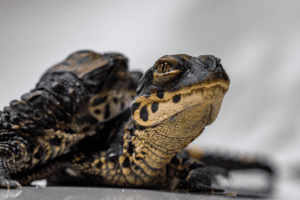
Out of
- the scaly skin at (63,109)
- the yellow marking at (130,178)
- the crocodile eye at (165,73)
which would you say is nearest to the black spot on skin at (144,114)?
the crocodile eye at (165,73)

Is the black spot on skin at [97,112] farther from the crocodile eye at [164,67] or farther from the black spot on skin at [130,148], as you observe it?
the crocodile eye at [164,67]

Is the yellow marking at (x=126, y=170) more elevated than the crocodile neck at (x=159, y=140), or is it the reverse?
the crocodile neck at (x=159, y=140)

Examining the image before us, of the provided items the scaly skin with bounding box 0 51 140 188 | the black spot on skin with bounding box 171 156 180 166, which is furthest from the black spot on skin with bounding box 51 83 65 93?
the black spot on skin with bounding box 171 156 180 166

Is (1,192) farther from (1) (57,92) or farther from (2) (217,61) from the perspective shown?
(2) (217,61)

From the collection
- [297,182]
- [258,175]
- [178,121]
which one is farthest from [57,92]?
[297,182]

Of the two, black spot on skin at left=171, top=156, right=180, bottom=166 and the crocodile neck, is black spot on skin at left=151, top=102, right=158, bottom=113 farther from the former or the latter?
black spot on skin at left=171, top=156, right=180, bottom=166

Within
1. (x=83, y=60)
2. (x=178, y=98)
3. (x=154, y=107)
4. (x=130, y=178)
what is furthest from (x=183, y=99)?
(x=83, y=60)
